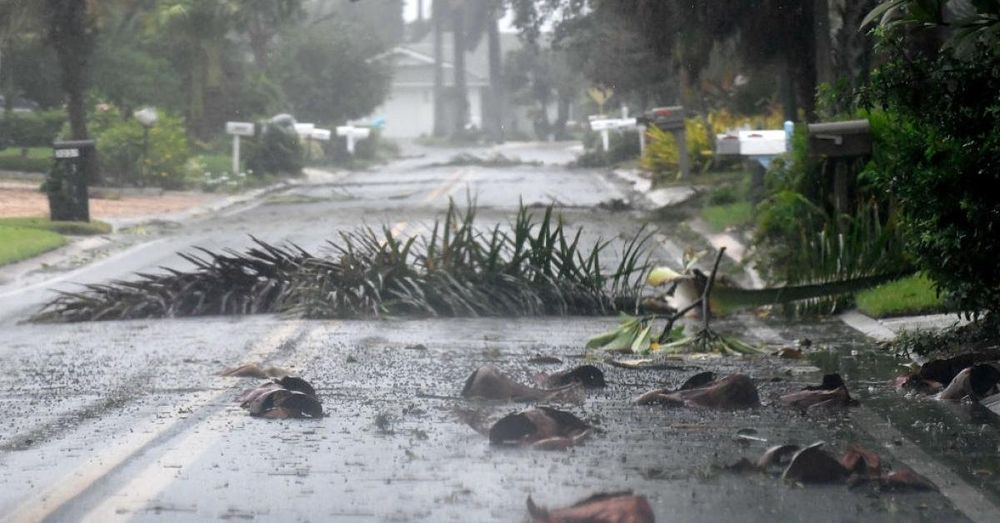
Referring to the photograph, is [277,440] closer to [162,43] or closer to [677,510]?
[677,510]

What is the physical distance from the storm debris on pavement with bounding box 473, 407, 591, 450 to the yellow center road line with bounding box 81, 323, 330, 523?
4.64 ft

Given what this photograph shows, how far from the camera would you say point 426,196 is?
1275 inches

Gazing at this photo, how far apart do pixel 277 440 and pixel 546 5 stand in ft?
115

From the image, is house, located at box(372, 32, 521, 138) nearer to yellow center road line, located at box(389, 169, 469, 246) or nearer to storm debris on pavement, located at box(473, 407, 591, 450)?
yellow center road line, located at box(389, 169, 469, 246)

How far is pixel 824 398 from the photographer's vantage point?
8.46 m

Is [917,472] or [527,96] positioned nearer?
[917,472]

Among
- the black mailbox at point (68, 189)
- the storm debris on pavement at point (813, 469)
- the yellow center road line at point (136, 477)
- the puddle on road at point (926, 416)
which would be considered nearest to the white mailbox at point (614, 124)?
the black mailbox at point (68, 189)

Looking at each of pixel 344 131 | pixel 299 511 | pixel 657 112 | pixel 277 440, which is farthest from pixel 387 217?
pixel 344 131

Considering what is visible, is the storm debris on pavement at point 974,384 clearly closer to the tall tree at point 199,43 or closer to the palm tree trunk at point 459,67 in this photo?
the tall tree at point 199,43

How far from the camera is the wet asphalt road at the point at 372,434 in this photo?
239 inches

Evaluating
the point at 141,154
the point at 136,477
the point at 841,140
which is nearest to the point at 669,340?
the point at 841,140

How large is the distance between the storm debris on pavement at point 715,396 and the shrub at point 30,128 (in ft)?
108

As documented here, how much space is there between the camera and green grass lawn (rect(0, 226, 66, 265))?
776 inches

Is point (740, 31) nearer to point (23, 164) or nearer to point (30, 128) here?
point (23, 164)
